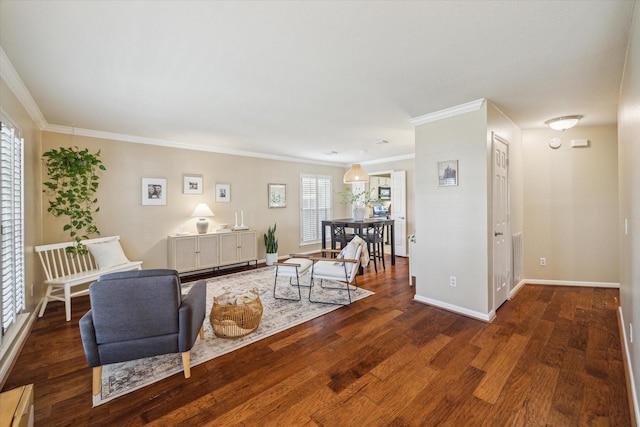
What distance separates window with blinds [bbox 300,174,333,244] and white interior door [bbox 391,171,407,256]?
175 cm

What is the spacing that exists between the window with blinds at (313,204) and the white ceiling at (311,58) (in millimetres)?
3335

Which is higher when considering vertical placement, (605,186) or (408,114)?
(408,114)

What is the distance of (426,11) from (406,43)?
314 millimetres

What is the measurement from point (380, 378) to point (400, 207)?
192 inches

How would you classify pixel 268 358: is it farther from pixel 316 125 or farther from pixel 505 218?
pixel 505 218

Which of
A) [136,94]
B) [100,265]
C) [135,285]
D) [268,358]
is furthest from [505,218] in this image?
[100,265]

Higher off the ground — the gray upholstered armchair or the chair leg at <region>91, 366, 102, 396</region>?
the gray upholstered armchair

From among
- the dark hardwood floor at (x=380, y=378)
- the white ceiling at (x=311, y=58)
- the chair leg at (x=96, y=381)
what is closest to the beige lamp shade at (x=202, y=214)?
the white ceiling at (x=311, y=58)

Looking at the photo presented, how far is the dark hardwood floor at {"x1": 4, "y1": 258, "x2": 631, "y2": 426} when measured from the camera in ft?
5.56

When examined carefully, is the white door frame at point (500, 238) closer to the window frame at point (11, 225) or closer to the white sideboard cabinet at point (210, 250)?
the white sideboard cabinet at point (210, 250)

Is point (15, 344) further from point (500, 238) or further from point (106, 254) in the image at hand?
point (500, 238)

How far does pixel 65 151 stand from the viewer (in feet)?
11.8

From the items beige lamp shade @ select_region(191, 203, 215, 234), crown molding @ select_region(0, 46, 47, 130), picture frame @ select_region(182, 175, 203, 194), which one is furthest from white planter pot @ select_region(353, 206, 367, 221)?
crown molding @ select_region(0, 46, 47, 130)

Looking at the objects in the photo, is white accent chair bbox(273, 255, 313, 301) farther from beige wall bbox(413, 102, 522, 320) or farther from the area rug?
beige wall bbox(413, 102, 522, 320)
